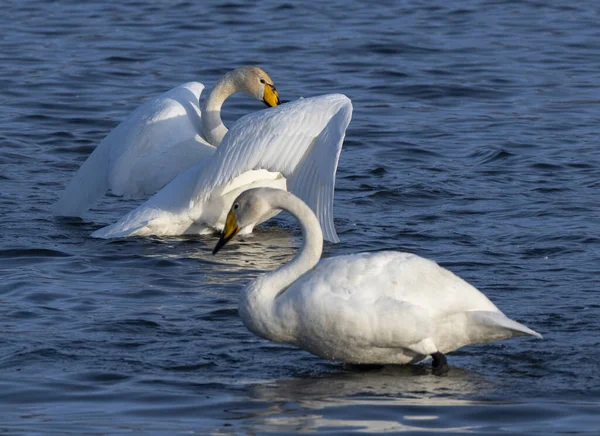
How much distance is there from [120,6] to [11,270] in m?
11.3

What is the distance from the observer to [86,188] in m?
9.97

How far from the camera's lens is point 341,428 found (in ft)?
18.3

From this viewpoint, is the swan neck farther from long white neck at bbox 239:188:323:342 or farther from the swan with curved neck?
the swan with curved neck

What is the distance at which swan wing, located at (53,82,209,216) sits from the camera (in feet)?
31.9

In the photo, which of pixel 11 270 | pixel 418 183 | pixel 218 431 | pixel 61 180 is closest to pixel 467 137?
pixel 418 183

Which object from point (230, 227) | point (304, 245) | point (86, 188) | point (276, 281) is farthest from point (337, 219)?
point (276, 281)

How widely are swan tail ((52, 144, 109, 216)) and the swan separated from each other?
3.67 m

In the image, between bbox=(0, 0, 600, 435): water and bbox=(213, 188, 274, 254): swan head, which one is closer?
bbox=(0, 0, 600, 435): water

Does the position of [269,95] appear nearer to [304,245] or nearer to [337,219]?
[337,219]

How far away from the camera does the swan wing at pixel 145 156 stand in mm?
9734

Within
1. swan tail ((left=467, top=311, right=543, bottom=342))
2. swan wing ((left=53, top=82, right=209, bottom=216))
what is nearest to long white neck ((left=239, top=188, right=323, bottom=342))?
swan tail ((left=467, top=311, right=543, bottom=342))

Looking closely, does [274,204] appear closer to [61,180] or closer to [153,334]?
[153,334]

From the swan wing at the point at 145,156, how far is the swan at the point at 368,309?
135 inches

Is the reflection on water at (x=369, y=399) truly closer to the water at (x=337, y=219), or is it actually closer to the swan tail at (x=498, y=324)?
the water at (x=337, y=219)
